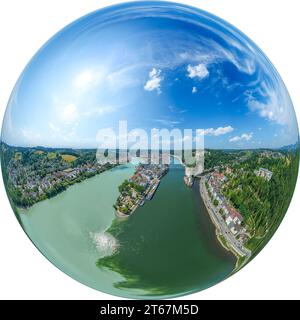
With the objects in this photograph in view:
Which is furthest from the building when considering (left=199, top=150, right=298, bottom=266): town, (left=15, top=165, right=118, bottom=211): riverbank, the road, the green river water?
(left=15, top=165, right=118, bottom=211): riverbank

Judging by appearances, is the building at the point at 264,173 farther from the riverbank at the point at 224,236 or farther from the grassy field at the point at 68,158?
the grassy field at the point at 68,158

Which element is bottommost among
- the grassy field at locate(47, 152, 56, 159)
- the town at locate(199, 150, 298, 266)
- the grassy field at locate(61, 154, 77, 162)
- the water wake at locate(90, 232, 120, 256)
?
the water wake at locate(90, 232, 120, 256)

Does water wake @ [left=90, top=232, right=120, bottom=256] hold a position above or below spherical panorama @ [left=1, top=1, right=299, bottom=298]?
below

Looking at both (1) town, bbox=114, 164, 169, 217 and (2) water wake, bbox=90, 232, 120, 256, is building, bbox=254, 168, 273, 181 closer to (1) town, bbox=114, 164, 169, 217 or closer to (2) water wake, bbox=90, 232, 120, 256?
(1) town, bbox=114, 164, 169, 217

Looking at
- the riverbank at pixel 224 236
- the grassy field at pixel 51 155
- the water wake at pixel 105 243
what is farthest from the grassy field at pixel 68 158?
the riverbank at pixel 224 236

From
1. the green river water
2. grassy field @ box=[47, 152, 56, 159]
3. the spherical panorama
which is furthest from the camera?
grassy field @ box=[47, 152, 56, 159]

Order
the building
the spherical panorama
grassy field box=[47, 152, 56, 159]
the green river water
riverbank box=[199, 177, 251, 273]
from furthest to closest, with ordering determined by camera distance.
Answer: the building < grassy field box=[47, 152, 56, 159] < riverbank box=[199, 177, 251, 273] < the green river water < the spherical panorama
